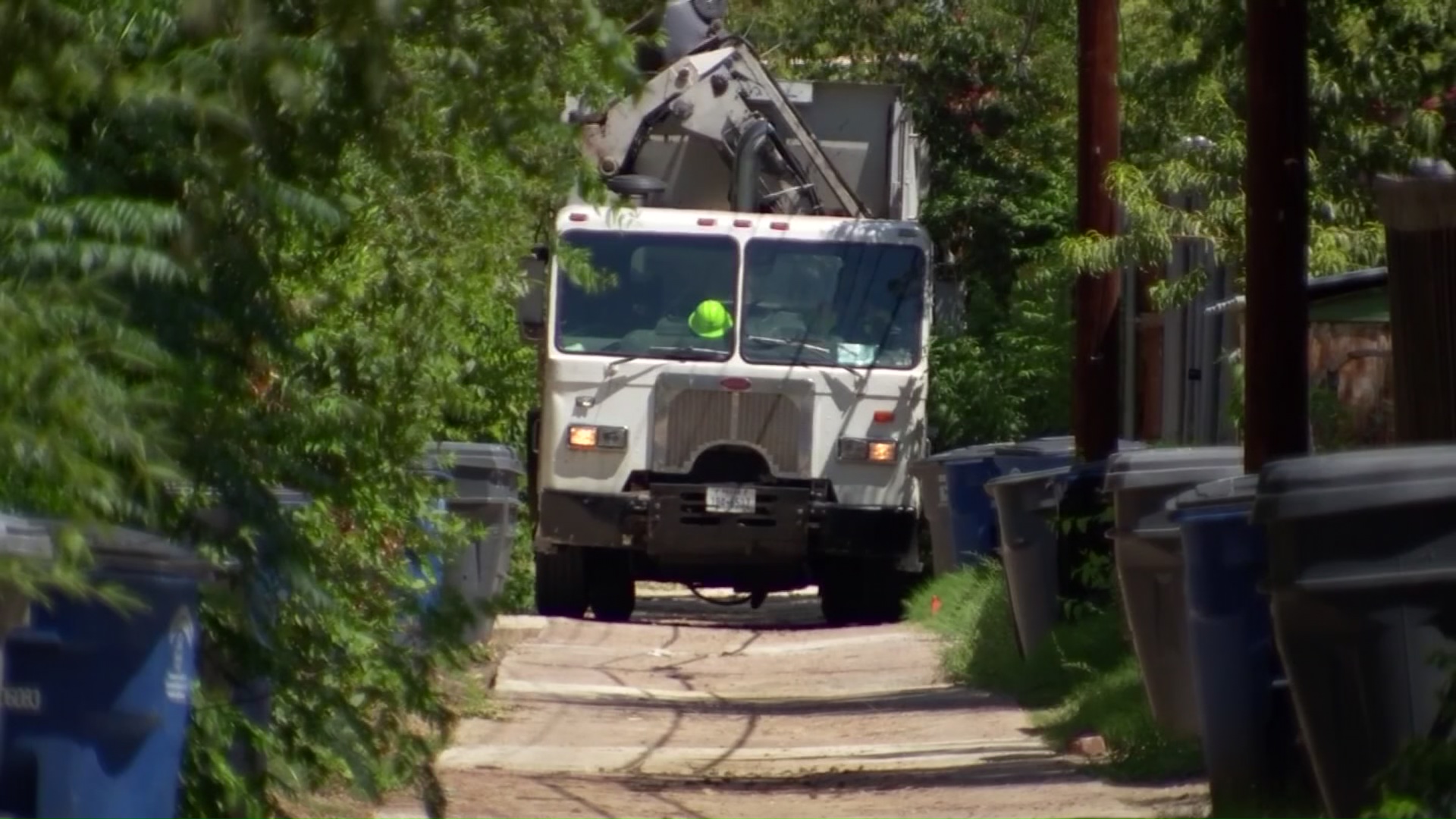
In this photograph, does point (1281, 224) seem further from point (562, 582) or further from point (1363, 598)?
point (562, 582)

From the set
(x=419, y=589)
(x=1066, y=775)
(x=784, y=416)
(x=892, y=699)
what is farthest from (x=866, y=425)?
(x=419, y=589)

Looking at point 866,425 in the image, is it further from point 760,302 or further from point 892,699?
point 892,699

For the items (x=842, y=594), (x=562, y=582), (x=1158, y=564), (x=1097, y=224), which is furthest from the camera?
(x=842, y=594)

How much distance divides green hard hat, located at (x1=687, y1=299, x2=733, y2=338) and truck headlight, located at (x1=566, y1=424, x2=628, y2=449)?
0.87 metres

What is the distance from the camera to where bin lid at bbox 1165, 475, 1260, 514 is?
6.91 meters

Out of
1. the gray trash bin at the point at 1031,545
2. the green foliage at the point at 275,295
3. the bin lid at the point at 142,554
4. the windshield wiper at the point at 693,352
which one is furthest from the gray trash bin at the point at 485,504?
the bin lid at the point at 142,554

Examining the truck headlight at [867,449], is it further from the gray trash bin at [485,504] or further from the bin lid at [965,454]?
the gray trash bin at [485,504]

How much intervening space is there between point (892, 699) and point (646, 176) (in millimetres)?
5438

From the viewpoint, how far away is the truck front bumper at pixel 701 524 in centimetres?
1544

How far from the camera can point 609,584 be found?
1672 centimetres

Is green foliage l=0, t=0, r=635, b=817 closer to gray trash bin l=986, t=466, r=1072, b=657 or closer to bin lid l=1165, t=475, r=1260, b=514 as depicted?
bin lid l=1165, t=475, r=1260, b=514

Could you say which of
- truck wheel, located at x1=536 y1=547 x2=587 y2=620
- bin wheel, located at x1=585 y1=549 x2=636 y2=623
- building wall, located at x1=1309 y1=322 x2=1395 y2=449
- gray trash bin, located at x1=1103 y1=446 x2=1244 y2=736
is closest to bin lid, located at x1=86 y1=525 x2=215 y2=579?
gray trash bin, located at x1=1103 y1=446 x2=1244 y2=736

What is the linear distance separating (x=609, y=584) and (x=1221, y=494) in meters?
10.1

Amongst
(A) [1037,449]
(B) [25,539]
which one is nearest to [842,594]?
(A) [1037,449]
